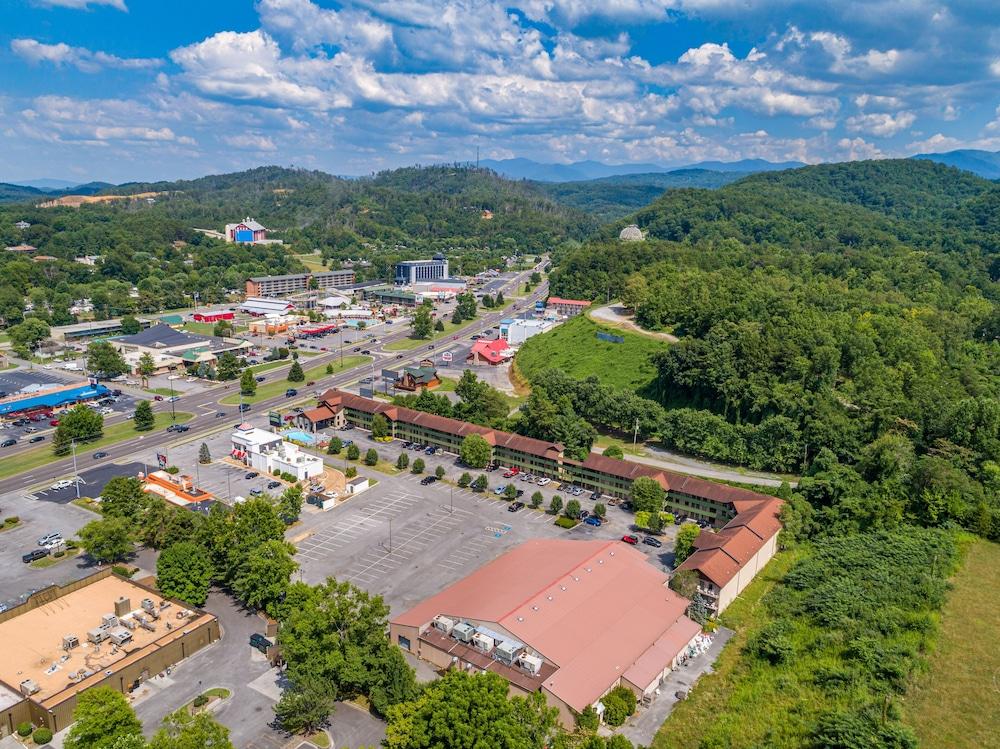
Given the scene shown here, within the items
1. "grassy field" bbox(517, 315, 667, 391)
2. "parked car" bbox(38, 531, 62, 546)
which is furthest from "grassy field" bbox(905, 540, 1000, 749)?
"parked car" bbox(38, 531, 62, 546)

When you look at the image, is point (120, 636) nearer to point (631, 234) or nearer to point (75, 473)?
point (75, 473)

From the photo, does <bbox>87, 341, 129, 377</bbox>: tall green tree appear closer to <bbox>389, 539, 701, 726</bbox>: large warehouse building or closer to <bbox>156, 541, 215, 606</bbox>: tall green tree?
<bbox>156, 541, 215, 606</bbox>: tall green tree

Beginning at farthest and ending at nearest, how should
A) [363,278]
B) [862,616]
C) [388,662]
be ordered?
[363,278] → [862,616] → [388,662]

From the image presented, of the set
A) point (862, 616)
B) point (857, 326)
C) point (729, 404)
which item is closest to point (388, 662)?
point (862, 616)

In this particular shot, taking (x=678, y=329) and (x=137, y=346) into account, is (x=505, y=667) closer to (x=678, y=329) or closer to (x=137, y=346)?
(x=678, y=329)

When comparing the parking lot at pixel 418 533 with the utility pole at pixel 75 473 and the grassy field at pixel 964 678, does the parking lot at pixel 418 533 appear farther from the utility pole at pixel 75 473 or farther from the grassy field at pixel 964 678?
the utility pole at pixel 75 473
